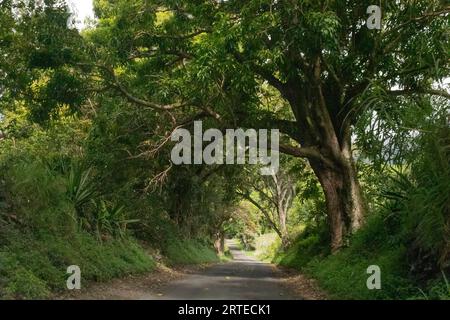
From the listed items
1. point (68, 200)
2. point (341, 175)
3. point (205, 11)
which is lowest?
point (68, 200)

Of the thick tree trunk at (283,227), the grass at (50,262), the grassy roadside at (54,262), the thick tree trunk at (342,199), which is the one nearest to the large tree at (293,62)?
the thick tree trunk at (342,199)

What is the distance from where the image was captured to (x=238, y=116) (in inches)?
614

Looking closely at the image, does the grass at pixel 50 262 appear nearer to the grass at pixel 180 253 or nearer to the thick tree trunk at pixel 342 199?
the thick tree trunk at pixel 342 199

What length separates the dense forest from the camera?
8.75m

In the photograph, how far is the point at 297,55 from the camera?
13148mm

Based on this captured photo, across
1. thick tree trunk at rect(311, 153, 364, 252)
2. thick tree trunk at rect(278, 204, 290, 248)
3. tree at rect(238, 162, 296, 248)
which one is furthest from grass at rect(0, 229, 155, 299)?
→ thick tree trunk at rect(278, 204, 290, 248)

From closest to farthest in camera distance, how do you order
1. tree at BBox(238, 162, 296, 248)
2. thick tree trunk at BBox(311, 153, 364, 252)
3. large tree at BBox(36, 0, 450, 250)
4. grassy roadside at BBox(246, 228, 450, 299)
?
grassy roadside at BBox(246, 228, 450, 299)
large tree at BBox(36, 0, 450, 250)
thick tree trunk at BBox(311, 153, 364, 252)
tree at BBox(238, 162, 296, 248)

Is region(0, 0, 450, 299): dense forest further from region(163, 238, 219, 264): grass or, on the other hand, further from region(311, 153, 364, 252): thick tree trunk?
region(163, 238, 219, 264): grass

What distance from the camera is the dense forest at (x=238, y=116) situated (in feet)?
28.7

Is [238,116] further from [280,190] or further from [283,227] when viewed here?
[280,190]
